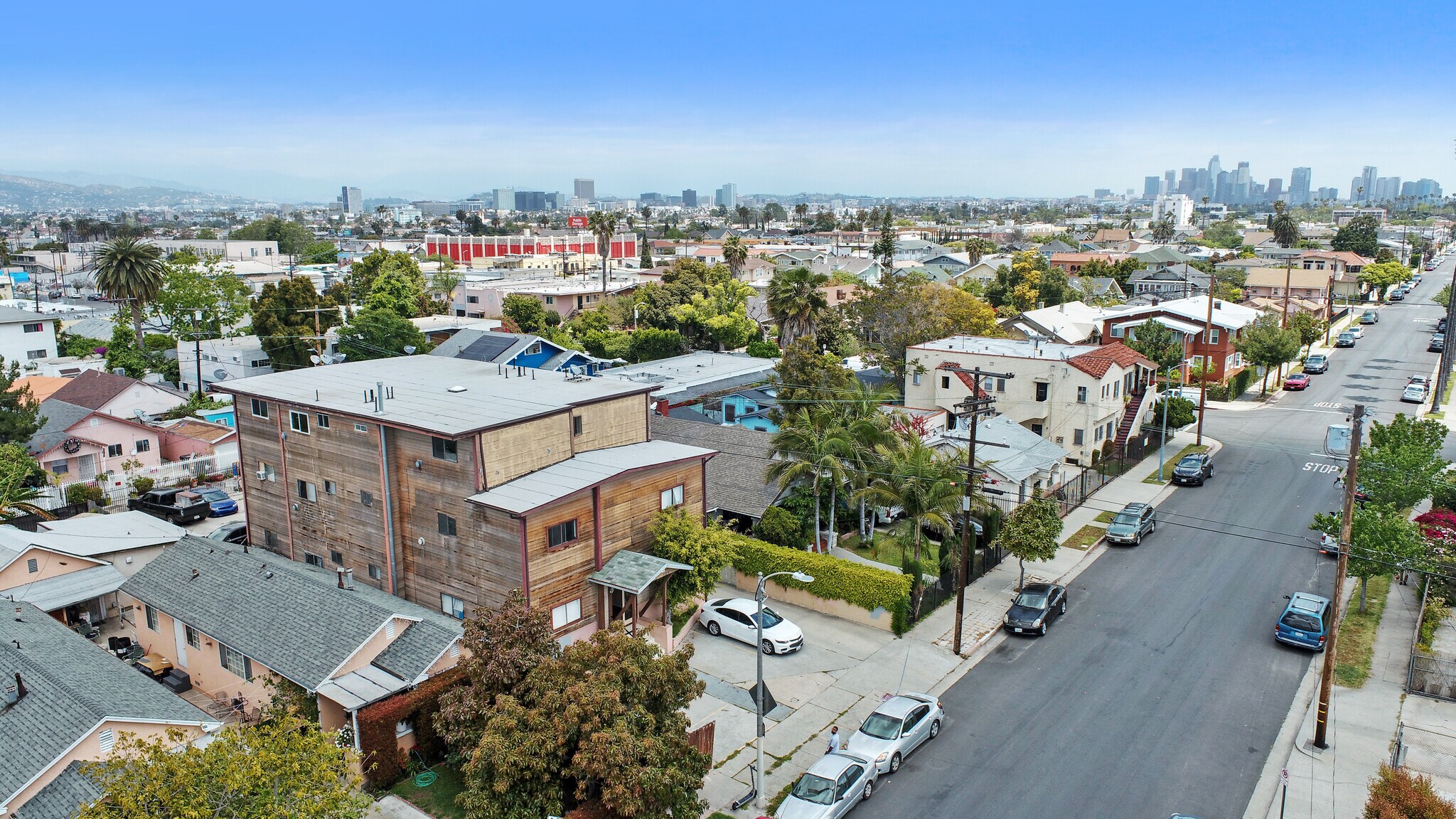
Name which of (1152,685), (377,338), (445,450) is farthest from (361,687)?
(377,338)

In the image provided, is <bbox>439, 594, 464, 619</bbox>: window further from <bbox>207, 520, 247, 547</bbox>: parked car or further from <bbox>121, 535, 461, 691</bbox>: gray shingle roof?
<bbox>207, 520, 247, 547</bbox>: parked car

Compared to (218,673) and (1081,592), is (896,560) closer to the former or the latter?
(1081,592)

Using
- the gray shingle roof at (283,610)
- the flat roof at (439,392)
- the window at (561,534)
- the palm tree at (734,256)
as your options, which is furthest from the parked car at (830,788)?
the palm tree at (734,256)

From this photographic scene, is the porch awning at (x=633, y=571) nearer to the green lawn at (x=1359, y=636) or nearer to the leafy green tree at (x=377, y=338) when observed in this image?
the green lawn at (x=1359, y=636)

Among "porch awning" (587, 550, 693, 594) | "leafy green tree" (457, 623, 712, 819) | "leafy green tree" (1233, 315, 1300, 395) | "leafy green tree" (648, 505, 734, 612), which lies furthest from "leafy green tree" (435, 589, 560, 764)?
"leafy green tree" (1233, 315, 1300, 395)

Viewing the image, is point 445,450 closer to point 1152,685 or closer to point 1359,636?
point 1152,685

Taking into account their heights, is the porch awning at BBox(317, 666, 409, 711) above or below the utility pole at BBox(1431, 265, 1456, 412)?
below

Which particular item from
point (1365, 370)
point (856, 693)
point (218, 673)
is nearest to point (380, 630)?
point (218, 673)
